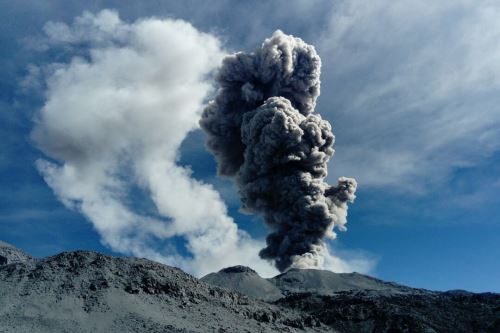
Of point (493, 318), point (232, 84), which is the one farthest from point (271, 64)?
point (493, 318)

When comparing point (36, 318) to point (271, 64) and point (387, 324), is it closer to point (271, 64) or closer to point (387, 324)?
point (387, 324)

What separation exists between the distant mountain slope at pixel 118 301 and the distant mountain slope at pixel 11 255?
17.1m

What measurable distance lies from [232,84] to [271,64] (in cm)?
821

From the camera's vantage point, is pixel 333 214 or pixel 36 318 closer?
pixel 36 318

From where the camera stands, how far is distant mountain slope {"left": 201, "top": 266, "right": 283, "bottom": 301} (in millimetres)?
54625

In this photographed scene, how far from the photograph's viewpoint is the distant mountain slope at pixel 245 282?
54625 mm

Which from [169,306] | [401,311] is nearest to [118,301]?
[169,306]

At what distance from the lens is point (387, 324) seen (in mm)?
39000

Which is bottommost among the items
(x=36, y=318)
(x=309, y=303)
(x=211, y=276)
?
(x=36, y=318)

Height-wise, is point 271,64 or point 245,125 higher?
point 271,64

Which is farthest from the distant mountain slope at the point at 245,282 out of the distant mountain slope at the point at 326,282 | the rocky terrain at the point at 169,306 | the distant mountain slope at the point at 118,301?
the distant mountain slope at the point at 118,301

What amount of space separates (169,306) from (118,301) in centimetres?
334

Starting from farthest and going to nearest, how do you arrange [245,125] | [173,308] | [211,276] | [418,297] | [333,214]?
[245,125], [333,214], [211,276], [418,297], [173,308]

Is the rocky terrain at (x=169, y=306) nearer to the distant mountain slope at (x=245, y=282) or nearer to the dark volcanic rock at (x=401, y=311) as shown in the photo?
the dark volcanic rock at (x=401, y=311)
